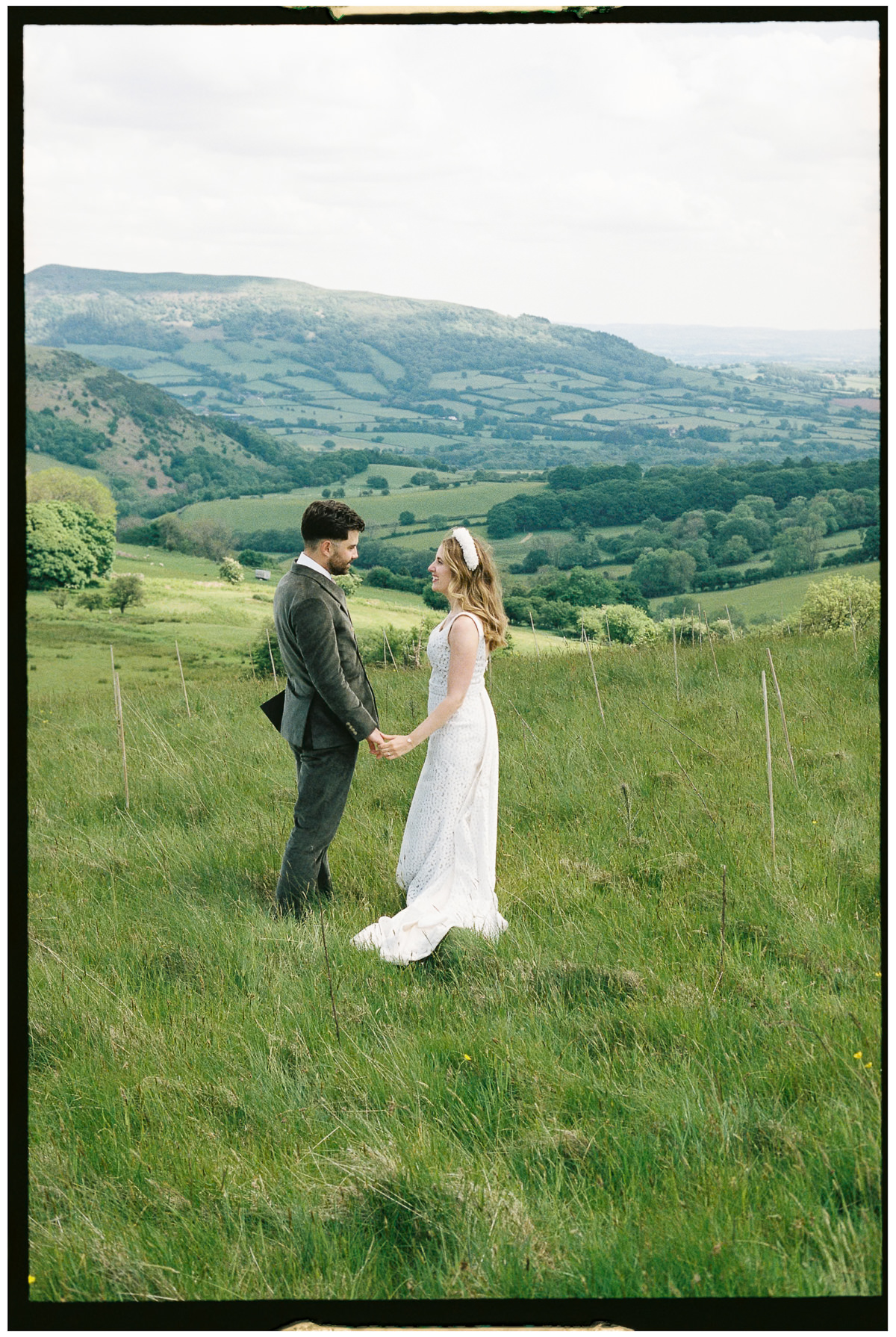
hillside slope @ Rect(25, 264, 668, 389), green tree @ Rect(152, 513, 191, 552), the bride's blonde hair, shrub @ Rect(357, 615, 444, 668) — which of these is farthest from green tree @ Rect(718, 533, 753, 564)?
the bride's blonde hair

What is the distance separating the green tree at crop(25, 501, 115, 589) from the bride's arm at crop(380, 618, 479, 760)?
120 feet

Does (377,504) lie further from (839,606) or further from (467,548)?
(467,548)

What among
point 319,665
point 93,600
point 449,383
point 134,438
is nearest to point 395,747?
point 319,665

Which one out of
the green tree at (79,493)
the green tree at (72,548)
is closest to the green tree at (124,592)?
the green tree at (72,548)

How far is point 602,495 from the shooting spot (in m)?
41.9

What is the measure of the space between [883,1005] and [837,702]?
20.6 ft

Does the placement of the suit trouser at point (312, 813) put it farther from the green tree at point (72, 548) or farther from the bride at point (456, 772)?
the green tree at point (72, 548)

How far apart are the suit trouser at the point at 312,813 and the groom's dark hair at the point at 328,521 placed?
1223 mm

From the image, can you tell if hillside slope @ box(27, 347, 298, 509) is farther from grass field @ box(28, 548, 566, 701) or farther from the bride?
the bride

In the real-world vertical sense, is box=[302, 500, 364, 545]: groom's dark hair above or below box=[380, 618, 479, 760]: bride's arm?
above

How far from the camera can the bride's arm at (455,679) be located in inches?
197

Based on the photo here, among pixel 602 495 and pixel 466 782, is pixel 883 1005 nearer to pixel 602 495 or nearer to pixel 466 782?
pixel 466 782

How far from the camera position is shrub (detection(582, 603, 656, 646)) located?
17.3 m

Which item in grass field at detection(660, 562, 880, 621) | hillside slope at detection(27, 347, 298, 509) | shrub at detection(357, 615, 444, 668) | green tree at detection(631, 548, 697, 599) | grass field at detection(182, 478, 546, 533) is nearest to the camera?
shrub at detection(357, 615, 444, 668)
